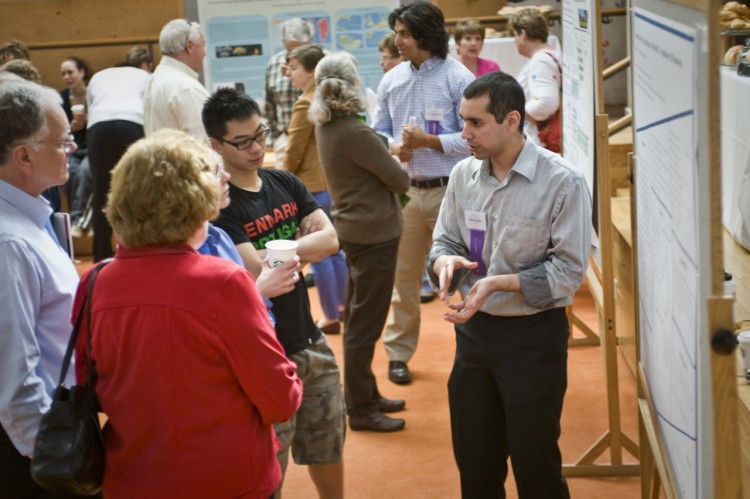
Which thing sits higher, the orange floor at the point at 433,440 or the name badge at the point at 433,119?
the name badge at the point at 433,119

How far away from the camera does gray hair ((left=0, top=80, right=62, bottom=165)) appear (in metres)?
2.11

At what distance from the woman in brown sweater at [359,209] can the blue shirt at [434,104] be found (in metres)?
0.47

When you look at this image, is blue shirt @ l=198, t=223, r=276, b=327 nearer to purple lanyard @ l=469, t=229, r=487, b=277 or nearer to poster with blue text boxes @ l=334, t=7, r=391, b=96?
purple lanyard @ l=469, t=229, r=487, b=277

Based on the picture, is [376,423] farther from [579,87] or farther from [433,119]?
[579,87]

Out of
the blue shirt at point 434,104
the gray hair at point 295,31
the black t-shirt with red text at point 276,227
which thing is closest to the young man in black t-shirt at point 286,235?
the black t-shirt with red text at point 276,227

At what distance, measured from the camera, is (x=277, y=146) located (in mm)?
5949

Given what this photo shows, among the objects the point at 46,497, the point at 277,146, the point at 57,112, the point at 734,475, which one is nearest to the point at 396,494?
the point at 46,497

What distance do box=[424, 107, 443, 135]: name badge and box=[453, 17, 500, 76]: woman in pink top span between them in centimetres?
194

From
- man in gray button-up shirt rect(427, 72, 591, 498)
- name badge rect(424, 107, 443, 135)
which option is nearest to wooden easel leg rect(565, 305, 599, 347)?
name badge rect(424, 107, 443, 135)

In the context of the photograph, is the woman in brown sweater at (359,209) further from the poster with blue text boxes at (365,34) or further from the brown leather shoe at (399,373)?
the poster with blue text boxes at (365,34)

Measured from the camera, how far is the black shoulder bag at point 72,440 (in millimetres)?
1815

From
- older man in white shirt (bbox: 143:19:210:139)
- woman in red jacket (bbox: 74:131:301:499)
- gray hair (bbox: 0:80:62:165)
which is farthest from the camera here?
older man in white shirt (bbox: 143:19:210:139)

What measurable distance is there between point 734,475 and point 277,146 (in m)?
4.89

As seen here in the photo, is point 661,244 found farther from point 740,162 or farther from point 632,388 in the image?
point 632,388
